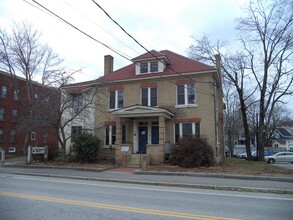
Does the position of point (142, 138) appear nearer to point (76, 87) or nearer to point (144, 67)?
point (144, 67)

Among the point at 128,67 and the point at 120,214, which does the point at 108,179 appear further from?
the point at 128,67

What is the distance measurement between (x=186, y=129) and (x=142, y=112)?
4009 mm

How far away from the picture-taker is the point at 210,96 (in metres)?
21.4

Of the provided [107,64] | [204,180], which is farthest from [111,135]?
[204,180]

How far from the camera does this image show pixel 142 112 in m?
20.8

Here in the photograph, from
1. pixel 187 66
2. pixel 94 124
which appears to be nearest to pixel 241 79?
pixel 187 66

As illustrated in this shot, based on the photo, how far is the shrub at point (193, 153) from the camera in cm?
1781

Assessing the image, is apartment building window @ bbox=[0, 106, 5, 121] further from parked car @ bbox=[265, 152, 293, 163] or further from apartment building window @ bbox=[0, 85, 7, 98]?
parked car @ bbox=[265, 152, 293, 163]

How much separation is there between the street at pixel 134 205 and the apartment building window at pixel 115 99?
14748 millimetres

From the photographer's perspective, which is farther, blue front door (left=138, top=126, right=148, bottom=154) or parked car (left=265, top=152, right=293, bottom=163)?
parked car (left=265, top=152, right=293, bottom=163)

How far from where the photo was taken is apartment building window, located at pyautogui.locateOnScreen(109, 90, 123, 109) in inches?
964

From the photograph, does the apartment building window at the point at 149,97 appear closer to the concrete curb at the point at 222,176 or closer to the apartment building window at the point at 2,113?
the concrete curb at the point at 222,176

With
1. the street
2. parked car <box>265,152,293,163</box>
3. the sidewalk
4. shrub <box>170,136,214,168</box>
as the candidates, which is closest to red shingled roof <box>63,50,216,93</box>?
shrub <box>170,136,214,168</box>

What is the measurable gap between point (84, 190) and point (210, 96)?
14.2m
